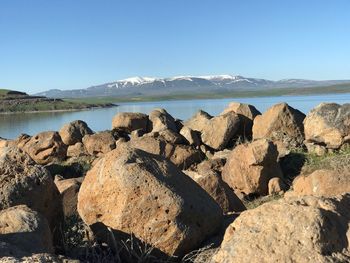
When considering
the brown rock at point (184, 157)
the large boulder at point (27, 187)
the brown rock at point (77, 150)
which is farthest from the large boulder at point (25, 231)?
the brown rock at point (77, 150)

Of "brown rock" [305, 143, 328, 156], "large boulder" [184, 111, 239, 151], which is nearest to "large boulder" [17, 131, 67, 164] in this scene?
"large boulder" [184, 111, 239, 151]

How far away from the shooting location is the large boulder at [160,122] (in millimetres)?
20534

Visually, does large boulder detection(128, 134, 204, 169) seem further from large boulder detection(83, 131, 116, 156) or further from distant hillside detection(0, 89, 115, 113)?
distant hillside detection(0, 89, 115, 113)

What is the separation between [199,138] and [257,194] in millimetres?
5491

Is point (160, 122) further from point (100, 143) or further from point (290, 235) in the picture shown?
point (290, 235)

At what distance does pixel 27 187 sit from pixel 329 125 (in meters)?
11.1

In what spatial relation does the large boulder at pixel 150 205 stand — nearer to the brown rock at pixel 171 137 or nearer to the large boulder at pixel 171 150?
the large boulder at pixel 171 150

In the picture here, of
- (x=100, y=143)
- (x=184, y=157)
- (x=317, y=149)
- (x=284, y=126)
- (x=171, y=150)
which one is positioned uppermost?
(x=284, y=126)

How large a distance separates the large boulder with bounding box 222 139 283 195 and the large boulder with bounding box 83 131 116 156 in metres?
7.44

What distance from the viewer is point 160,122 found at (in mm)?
20812

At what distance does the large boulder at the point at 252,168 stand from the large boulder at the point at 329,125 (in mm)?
2851

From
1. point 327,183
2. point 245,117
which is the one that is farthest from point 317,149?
point 327,183

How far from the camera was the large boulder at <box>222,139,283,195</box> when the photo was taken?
44.0ft

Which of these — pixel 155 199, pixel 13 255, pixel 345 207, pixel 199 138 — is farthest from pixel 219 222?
pixel 199 138
